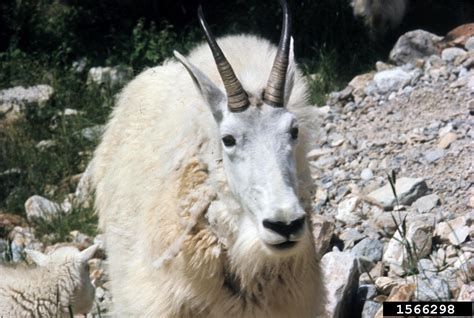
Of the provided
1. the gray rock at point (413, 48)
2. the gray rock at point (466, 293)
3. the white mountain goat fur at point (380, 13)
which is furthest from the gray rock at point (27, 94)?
the gray rock at point (466, 293)

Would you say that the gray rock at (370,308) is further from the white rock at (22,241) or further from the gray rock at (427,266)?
the white rock at (22,241)

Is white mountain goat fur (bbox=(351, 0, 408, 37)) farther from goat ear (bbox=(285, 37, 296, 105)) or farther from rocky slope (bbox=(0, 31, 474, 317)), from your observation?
goat ear (bbox=(285, 37, 296, 105))

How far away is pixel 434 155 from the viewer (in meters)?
8.33

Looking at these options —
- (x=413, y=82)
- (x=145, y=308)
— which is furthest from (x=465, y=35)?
(x=145, y=308)

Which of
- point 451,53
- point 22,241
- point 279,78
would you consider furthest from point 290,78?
point 451,53

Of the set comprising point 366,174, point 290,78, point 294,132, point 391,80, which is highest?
point 290,78

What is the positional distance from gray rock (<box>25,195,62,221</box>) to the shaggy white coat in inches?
143

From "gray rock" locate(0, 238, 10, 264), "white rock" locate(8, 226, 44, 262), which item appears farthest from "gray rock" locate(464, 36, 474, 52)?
"gray rock" locate(0, 238, 10, 264)

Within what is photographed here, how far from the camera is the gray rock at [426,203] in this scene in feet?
24.8

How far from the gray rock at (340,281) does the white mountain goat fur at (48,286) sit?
1.65m

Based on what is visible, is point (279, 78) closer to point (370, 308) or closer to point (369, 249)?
point (370, 308)

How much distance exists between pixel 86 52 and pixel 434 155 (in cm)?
726

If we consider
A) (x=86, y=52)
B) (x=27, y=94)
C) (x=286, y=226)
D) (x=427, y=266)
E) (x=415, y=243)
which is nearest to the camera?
(x=286, y=226)

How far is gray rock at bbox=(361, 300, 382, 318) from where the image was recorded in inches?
249
